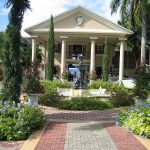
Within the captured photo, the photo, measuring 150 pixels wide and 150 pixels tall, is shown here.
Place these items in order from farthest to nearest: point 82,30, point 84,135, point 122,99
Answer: point 82,30
point 122,99
point 84,135

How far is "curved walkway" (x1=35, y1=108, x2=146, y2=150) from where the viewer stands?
30.1ft

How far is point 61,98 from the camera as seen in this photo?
62.7 ft

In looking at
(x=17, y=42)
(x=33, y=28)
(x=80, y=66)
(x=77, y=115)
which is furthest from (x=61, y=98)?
(x=33, y=28)

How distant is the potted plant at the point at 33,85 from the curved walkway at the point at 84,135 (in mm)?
3421

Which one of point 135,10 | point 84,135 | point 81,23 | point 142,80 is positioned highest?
point 135,10

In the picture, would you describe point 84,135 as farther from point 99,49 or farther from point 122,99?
point 99,49

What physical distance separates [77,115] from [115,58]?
37.4m

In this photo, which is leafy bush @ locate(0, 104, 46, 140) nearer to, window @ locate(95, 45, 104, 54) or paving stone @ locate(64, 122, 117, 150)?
paving stone @ locate(64, 122, 117, 150)

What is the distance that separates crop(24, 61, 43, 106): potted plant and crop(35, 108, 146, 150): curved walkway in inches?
135

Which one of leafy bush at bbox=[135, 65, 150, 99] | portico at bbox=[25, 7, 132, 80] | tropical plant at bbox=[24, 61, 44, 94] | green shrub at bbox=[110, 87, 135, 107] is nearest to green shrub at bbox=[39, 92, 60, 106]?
tropical plant at bbox=[24, 61, 44, 94]

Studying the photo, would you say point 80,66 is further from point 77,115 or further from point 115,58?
point 115,58

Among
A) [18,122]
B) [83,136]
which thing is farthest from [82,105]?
[18,122]

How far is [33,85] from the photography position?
60.3 feet

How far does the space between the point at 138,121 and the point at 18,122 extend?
3.22 m
